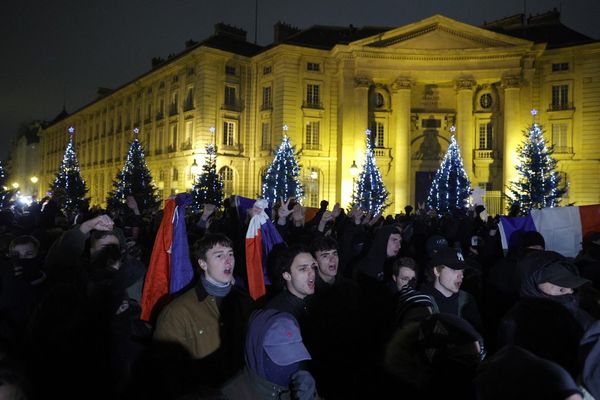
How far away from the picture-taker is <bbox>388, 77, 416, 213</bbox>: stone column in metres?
42.8

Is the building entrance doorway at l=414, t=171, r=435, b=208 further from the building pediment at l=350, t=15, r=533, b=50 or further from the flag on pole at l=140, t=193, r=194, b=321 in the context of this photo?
the flag on pole at l=140, t=193, r=194, b=321

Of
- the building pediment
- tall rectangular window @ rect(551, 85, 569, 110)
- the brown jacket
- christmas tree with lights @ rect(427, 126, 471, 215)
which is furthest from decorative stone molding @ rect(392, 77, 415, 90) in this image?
the brown jacket

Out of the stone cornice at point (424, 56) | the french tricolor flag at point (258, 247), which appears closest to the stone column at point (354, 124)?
the stone cornice at point (424, 56)

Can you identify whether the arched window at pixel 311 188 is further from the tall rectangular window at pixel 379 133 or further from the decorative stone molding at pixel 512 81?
the decorative stone molding at pixel 512 81

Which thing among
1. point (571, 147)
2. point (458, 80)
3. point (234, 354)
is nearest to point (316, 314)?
point (234, 354)

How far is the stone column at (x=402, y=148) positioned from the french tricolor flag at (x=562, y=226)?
32404 millimetres

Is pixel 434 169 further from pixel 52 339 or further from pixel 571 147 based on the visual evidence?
pixel 52 339

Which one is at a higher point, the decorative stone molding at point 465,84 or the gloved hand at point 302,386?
the decorative stone molding at point 465,84

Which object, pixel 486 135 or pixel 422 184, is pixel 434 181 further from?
pixel 486 135

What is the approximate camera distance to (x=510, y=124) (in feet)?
137

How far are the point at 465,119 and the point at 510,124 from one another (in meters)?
3.43

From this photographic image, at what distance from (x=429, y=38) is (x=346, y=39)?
8.28 metres

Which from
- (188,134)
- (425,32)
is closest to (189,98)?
(188,134)

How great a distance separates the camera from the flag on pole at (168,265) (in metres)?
5.78
